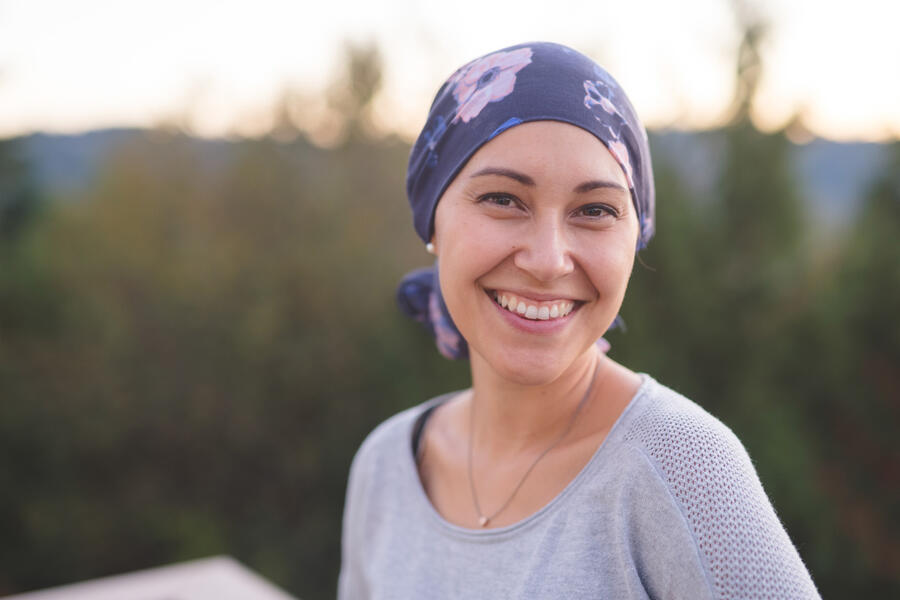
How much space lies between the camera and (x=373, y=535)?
1731 millimetres

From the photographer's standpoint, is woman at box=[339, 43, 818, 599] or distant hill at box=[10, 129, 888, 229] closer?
woman at box=[339, 43, 818, 599]

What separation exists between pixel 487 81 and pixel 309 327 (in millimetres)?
4873

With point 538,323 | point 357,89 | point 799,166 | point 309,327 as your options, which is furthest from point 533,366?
point 357,89

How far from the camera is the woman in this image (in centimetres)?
111

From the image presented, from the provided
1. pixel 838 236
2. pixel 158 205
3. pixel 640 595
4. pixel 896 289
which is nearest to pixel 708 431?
pixel 640 595

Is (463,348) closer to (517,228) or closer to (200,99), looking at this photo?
(517,228)

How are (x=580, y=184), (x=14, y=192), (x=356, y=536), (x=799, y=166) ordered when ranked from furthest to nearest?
(x=14, y=192) → (x=799, y=166) → (x=356, y=536) → (x=580, y=184)

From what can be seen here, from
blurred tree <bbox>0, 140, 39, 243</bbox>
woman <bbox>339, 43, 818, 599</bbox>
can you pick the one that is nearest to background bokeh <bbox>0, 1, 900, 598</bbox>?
blurred tree <bbox>0, 140, 39, 243</bbox>

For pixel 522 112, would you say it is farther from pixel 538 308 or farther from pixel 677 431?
pixel 677 431

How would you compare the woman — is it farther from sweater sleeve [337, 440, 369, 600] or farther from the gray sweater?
sweater sleeve [337, 440, 369, 600]

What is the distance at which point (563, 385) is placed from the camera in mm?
1437

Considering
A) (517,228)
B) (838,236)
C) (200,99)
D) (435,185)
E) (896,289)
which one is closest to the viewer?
(517,228)

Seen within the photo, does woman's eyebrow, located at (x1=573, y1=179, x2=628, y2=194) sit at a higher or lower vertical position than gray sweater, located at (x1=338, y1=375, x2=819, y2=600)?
higher

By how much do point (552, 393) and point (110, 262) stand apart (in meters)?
5.04
